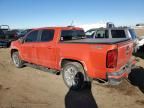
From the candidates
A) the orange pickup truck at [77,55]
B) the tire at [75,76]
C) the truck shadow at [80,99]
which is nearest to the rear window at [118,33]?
the orange pickup truck at [77,55]

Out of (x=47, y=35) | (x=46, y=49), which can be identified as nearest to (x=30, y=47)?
(x=47, y=35)

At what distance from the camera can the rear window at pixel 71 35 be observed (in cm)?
715

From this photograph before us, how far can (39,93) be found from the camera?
20.5 feet

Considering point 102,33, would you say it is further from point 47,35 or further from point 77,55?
point 77,55

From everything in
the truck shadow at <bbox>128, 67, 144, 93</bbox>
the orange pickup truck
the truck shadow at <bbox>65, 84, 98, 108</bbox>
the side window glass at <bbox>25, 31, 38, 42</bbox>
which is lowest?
the truck shadow at <bbox>65, 84, 98, 108</bbox>

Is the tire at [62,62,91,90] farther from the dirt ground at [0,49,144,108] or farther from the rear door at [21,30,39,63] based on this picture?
the rear door at [21,30,39,63]

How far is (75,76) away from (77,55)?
0.76 m

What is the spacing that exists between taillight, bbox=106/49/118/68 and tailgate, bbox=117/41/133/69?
0.18 metres

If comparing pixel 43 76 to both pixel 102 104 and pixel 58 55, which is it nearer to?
pixel 58 55

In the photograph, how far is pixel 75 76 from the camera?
21.1ft

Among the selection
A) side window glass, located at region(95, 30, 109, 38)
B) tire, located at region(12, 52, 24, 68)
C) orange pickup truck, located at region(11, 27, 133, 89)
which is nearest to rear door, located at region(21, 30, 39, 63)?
orange pickup truck, located at region(11, 27, 133, 89)

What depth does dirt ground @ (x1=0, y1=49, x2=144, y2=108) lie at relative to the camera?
539 centimetres

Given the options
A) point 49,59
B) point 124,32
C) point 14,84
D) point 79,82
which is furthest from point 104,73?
point 124,32

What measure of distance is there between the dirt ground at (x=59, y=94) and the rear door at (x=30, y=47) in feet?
2.73
